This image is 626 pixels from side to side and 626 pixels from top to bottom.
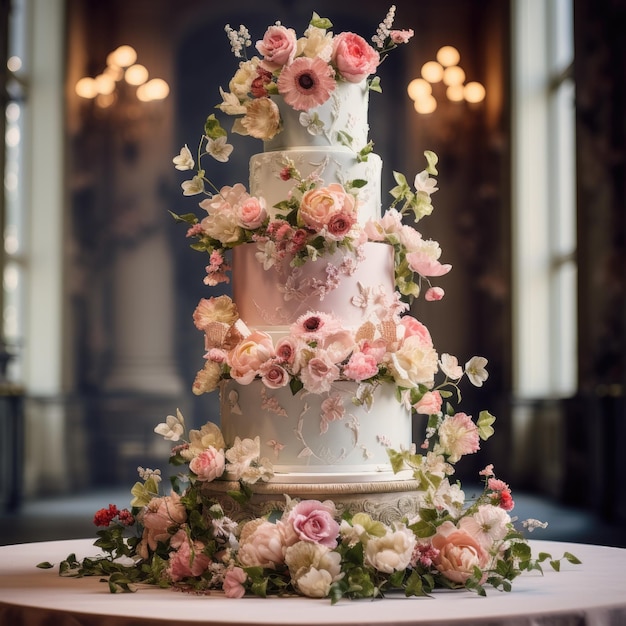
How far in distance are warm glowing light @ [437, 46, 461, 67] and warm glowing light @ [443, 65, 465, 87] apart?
55mm

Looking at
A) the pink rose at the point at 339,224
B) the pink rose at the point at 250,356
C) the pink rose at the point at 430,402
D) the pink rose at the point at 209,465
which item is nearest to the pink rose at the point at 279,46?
the pink rose at the point at 339,224

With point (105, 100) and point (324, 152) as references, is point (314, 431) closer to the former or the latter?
point (324, 152)

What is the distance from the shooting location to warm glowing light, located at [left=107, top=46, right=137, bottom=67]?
13.2 metres

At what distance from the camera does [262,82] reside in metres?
4.50

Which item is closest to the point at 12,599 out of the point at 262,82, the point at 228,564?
the point at 228,564

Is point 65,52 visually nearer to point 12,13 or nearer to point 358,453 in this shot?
point 12,13

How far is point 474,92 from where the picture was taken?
13.2 meters

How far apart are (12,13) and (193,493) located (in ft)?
31.7

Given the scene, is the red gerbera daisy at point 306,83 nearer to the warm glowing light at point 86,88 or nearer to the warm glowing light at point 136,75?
the warm glowing light at point 136,75

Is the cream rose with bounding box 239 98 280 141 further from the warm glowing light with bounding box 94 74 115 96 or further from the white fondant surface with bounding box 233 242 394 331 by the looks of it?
the warm glowing light with bounding box 94 74 115 96

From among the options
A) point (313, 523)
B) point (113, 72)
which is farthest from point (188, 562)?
point (113, 72)

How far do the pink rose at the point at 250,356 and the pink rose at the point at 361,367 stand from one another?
265 millimetres

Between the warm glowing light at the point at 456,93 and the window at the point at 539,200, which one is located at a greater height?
the warm glowing light at the point at 456,93

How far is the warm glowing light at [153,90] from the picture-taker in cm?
1323
